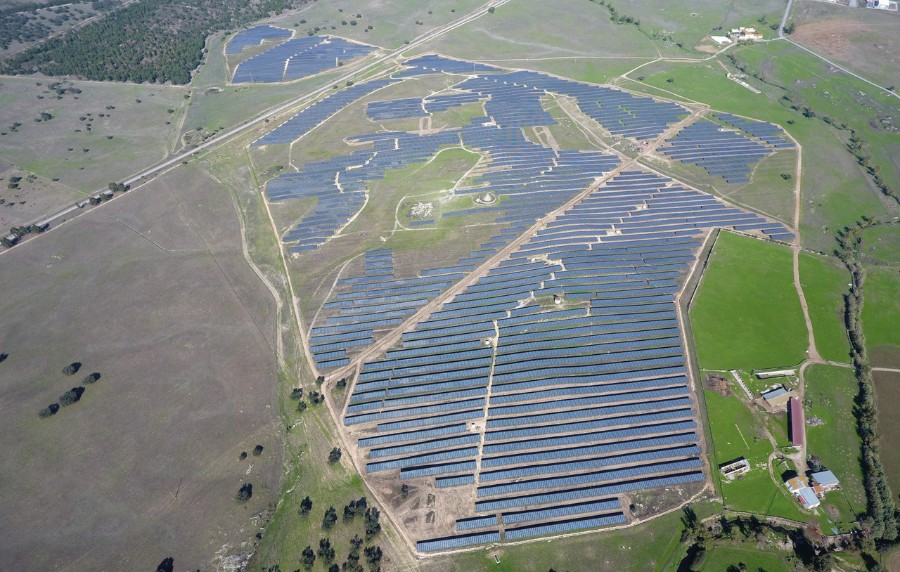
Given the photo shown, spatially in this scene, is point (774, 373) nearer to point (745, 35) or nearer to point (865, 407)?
point (865, 407)

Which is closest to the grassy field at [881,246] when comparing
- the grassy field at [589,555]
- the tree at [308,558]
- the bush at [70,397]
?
the grassy field at [589,555]

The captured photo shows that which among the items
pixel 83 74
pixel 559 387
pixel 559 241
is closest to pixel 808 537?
pixel 559 387

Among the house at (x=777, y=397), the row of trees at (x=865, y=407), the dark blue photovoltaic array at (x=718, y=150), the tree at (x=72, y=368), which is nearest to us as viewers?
the row of trees at (x=865, y=407)

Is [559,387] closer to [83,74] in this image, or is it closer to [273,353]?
[273,353]

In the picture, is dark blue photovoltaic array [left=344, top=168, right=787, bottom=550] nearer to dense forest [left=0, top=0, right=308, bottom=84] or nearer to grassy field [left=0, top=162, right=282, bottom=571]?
grassy field [left=0, top=162, right=282, bottom=571]

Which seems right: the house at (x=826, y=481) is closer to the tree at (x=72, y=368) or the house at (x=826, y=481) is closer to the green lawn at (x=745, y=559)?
the green lawn at (x=745, y=559)

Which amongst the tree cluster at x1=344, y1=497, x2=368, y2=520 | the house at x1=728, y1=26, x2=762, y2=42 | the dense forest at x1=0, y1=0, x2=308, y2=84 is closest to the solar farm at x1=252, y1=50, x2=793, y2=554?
the tree cluster at x1=344, y1=497, x2=368, y2=520
